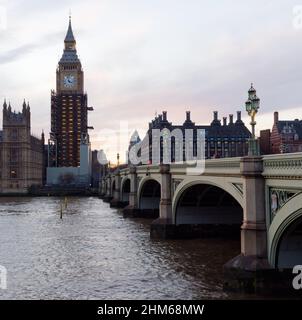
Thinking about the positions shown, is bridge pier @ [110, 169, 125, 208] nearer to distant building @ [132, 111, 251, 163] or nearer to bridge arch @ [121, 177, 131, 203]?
bridge arch @ [121, 177, 131, 203]

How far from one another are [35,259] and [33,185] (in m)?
116

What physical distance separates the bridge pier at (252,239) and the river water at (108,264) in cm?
89

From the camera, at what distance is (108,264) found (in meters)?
29.5

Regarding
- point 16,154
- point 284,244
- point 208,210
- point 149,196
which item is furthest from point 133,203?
point 16,154

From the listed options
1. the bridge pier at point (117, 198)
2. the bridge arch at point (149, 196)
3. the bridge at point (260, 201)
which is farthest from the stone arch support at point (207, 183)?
the bridge pier at point (117, 198)

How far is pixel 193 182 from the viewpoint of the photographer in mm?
33750

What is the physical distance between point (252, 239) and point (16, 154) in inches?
5122

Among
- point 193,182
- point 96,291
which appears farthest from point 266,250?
point 193,182

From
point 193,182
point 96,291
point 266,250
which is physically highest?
point 193,182

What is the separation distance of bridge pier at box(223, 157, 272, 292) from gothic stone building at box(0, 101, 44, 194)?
123 m

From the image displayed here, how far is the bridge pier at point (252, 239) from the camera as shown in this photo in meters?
20.5

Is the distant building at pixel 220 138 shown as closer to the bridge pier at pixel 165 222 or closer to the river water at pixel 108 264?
the river water at pixel 108 264

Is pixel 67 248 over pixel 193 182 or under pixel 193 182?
under
